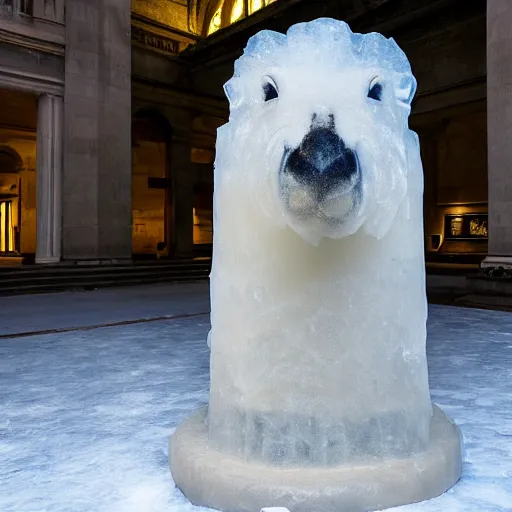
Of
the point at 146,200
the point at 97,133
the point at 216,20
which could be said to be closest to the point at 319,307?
the point at 97,133

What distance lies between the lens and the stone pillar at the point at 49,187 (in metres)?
11.8

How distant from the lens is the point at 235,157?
1765 mm

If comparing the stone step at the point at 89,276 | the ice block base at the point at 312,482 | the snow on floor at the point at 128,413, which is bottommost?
the snow on floor at the point at 128,413

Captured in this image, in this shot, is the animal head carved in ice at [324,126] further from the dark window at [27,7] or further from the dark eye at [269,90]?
the dark window at [27,7]

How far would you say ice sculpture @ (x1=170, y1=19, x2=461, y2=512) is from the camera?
1.63 metres

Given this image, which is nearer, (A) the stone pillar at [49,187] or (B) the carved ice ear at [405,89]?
(B) the carved ice ear at [405,89]

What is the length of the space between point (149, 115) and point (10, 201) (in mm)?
7063

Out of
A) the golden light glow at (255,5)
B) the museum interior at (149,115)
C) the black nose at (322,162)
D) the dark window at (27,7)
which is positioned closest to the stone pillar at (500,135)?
the museum interior at (149,115)

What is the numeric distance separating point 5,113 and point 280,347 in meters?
17.8

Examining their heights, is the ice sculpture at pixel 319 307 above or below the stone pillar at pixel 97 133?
below

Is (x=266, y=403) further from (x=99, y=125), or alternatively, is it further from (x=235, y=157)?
(x=99, y=125)

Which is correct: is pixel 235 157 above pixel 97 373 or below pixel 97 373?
above

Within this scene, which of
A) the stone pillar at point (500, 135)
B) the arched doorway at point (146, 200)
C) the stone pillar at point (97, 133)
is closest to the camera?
the stone pillar at point (500, 135)

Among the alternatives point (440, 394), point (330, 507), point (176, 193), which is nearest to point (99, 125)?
point (176, 193)
